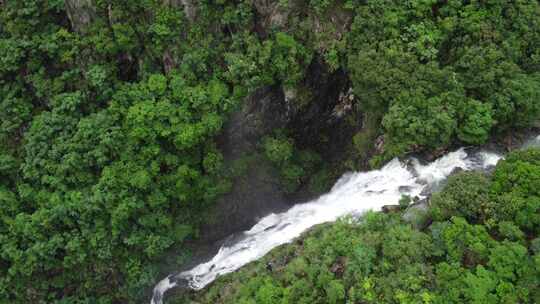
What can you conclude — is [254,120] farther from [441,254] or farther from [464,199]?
[441,254]

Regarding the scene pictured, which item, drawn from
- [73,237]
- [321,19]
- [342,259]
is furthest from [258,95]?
[73,237]

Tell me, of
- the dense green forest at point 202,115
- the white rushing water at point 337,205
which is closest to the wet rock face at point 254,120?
the dense green forest at point 202,115

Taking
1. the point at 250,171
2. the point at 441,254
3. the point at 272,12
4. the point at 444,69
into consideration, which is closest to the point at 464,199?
the point at 441,254

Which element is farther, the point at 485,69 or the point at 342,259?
the point at 485,69

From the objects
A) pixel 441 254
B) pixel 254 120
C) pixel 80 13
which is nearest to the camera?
pixel 441 254

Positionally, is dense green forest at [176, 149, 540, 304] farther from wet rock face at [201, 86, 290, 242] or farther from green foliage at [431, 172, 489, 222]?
wet rock face at [201, 86, 290, 242]

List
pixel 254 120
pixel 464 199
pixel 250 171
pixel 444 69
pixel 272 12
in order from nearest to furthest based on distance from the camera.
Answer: pixel 464 199
pixel 444 69
pixel 272 12
pixel 254 120
pixel 250 171

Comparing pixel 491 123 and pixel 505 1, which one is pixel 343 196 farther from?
pixel 505 1
